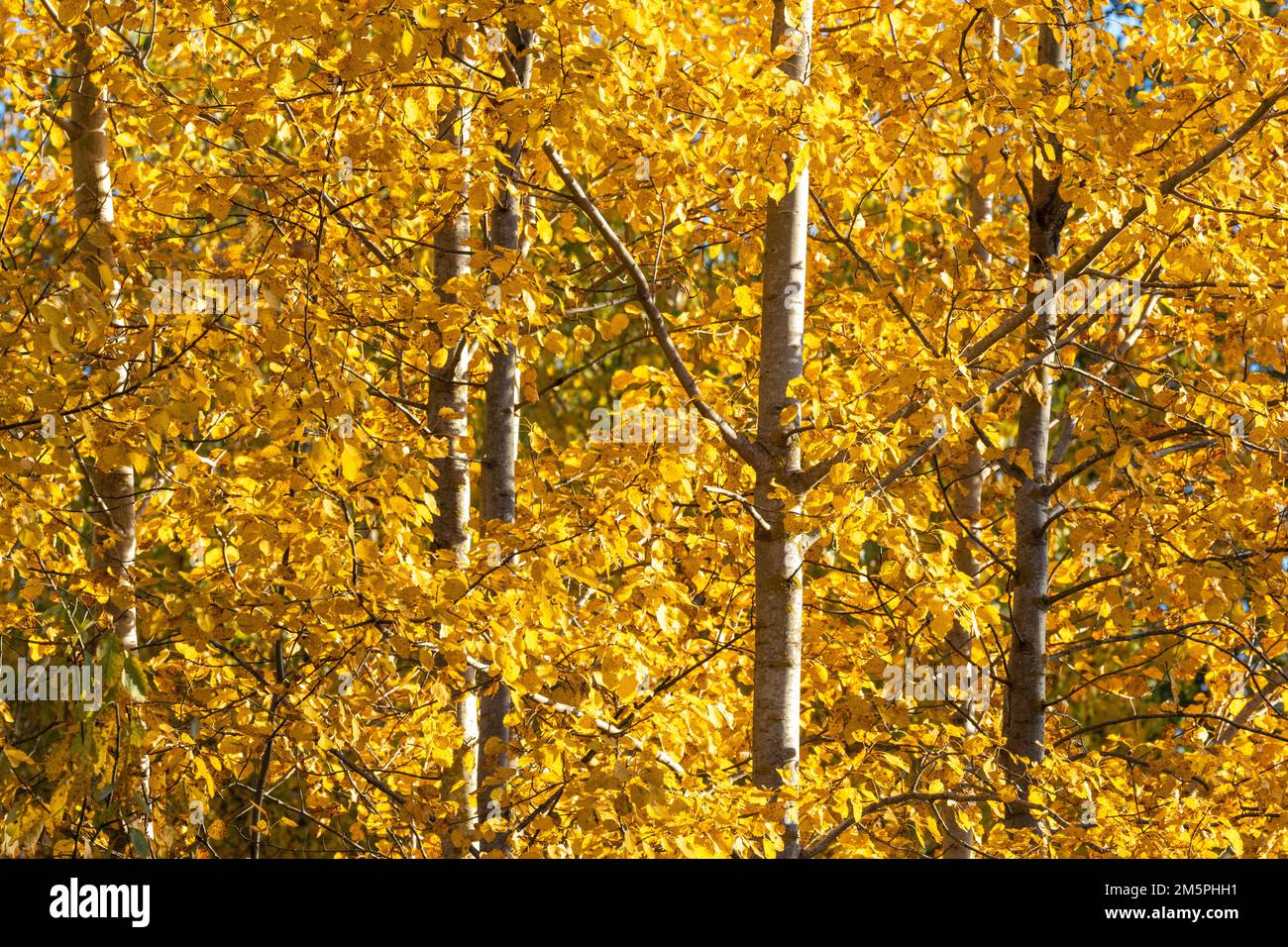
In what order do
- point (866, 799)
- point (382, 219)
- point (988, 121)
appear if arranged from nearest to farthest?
point (988, 121), point (866, 799), point (382, 219)

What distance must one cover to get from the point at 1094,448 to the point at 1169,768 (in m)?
1.67

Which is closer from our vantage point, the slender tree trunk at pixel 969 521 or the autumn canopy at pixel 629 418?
the autumn canopy at pixel 629 418

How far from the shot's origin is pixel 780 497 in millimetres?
5016

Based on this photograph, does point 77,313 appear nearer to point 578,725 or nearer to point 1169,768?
point 578,725

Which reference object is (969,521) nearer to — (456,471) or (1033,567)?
(1033,567)

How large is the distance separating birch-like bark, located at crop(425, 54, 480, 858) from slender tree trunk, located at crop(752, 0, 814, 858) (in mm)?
1330

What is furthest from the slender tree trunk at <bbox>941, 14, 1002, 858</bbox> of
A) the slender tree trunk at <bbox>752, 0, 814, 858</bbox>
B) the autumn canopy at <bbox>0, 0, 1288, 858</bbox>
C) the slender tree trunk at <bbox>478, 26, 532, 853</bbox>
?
the slender tree trunk at <bbox>478, 26, 532, 853</bbox>

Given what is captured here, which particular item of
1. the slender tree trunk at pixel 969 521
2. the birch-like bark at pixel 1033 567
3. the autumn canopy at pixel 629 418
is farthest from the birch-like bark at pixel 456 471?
the birch-like bark at pixel 1033 567

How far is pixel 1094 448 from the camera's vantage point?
20.9 ft

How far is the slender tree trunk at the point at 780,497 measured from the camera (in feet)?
16.9

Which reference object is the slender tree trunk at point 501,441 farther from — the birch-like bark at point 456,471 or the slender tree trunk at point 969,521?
the slender tree trunk at point 969,521

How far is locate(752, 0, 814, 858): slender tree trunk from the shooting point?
515 cm

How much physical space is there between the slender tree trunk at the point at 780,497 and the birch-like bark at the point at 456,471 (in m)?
1.33
